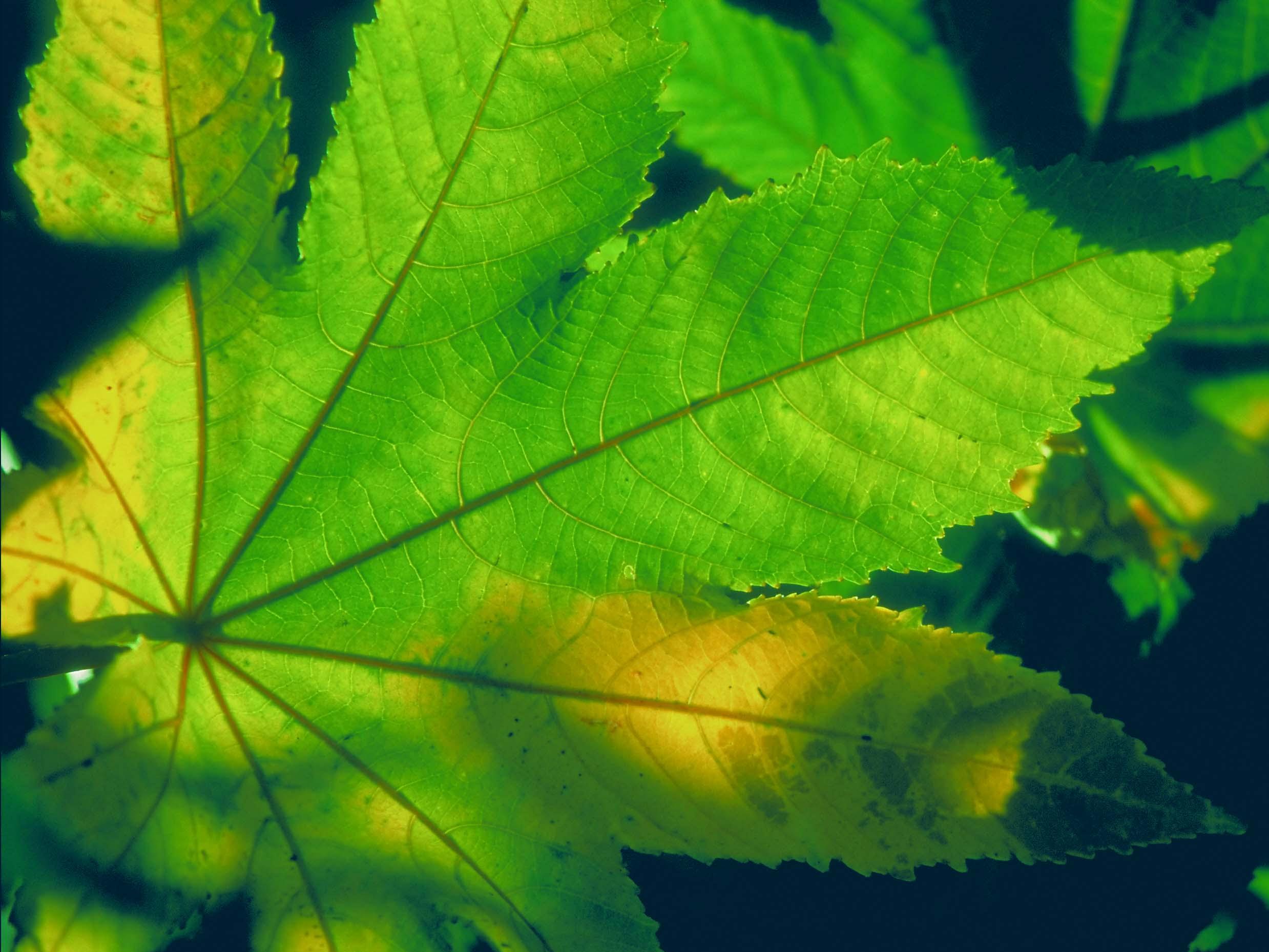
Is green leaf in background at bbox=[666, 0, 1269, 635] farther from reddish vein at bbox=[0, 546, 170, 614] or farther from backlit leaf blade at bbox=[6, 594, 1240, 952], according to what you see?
reddish vein at bbox=[0, 546, 170, 614]

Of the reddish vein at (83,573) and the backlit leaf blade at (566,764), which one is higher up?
the reddish vein at (83,573)

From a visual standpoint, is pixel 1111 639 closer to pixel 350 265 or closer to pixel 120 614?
pixel 350 265

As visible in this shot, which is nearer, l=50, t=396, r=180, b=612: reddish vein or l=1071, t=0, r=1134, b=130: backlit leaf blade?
l=50, t=396, r=180, b=612: reddish vein

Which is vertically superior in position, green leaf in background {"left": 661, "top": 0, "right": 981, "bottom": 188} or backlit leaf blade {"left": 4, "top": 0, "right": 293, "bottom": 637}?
green leaf in background {"left": 661, "top": 0, "right": 981, "bottom": 188}

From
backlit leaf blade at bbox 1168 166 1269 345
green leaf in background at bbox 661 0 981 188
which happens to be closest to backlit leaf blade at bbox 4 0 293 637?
green leaf in background at bbox 661 0 981 188

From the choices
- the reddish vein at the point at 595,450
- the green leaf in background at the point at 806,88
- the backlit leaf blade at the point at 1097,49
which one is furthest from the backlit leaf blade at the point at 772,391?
the backlit leaf blade at the point at 1097,49

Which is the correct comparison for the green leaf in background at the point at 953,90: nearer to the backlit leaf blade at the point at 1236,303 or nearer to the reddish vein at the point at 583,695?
the backlit leaf blade at the point at 1236,303

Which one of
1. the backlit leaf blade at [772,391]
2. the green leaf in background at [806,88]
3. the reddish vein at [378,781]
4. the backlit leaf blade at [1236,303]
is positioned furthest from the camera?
the backlit leaf blade at [1236,303]
